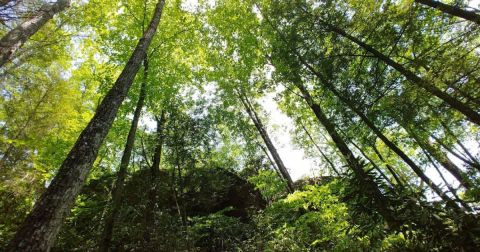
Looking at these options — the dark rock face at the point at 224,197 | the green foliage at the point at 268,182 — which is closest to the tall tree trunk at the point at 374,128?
the green foliage at the point at 268,182

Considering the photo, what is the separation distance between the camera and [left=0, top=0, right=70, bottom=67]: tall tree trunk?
8320mm

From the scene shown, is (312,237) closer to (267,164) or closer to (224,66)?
(267,164)

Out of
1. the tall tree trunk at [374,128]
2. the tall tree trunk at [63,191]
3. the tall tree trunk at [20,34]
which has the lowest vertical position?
the tall tree trunk at [63,191]

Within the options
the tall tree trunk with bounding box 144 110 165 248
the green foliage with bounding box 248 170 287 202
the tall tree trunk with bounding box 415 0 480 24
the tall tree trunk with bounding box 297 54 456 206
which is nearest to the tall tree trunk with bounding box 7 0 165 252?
the tall tree trunk with bounding box 144 110 165 248

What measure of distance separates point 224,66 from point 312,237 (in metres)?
10.7

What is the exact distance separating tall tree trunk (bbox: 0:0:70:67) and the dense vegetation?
0.05 meters

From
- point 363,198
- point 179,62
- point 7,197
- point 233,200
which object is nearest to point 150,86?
point 179,62

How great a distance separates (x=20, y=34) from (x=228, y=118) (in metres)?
10.5

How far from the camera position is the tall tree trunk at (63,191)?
317 cm

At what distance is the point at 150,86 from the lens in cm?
1296

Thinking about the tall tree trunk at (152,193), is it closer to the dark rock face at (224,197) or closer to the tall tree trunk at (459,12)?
the dark rock face at (224,197)

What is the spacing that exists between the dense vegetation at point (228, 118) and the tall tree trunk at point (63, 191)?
0.02 meters

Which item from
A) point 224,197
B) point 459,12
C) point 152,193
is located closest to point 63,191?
point 152,193

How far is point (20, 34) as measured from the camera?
868 cm
